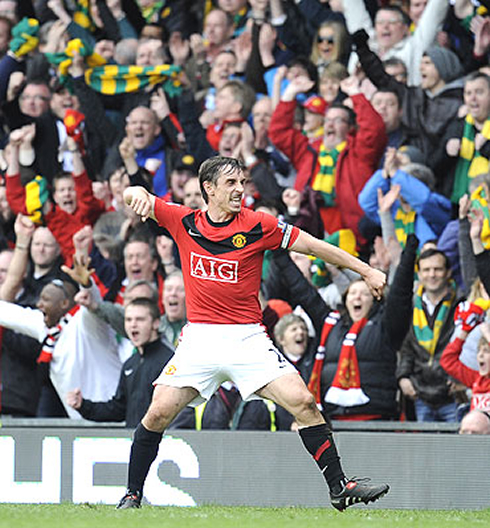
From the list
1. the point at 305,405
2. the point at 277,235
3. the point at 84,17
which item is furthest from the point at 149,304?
the point at 84,17

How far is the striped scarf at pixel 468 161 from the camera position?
11.6m

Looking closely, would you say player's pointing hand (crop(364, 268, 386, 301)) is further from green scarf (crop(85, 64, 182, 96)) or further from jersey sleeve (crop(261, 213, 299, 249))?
green scarf (crop(85, 64, 182, 96))

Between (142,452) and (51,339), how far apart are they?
163 inches

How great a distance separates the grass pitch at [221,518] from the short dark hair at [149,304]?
2647mm

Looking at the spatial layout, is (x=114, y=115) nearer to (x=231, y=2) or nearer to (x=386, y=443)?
(x=231, y=2)

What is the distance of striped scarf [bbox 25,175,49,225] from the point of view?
1394 centimetres

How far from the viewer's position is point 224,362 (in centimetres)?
793

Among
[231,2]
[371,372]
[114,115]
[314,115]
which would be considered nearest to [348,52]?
[314,115]

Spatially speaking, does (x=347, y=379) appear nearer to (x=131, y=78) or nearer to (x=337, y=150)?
(x=337, y=150)

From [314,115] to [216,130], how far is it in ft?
3.88

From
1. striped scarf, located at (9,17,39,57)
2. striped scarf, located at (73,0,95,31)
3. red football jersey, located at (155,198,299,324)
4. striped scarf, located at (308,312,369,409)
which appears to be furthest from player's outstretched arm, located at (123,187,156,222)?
striped scarf, located at (73,0,95,31)

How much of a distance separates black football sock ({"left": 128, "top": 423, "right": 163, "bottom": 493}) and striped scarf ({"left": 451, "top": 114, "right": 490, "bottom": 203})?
4.74 m

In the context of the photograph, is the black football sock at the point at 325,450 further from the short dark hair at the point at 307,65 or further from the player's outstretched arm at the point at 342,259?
the short dark hair at the point at 307,65

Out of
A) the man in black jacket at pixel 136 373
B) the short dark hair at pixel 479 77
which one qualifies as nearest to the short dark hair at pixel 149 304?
the man in black jacket at pixel 136 373
